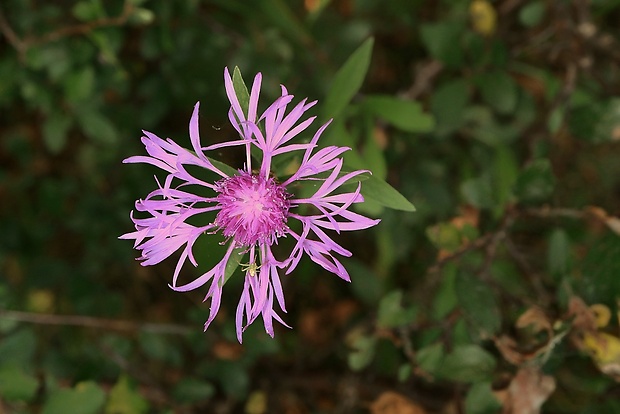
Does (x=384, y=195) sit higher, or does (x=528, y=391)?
(x=384, y=195)

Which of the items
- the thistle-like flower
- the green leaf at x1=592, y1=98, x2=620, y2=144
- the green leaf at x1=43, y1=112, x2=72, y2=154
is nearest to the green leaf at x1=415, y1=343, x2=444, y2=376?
the thistle-like flower

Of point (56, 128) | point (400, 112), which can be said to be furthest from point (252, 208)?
point (56, 128)

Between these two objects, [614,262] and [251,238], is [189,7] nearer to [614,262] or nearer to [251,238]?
[251,238]

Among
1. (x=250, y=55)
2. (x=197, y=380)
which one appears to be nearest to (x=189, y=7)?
(x=250, y=55)

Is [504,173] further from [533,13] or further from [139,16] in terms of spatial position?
[139,16]

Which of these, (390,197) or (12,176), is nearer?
(390,197)

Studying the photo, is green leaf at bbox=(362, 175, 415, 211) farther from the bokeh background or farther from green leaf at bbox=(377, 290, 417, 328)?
green leaf at bbox=(377, 290, 417, 328)

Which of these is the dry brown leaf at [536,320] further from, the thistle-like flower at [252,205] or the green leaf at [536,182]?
the thistle-like flower at [252,205]
